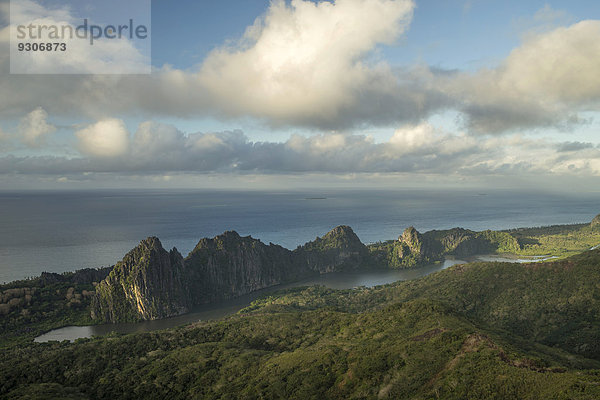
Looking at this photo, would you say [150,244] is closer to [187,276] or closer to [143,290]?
[143,290]

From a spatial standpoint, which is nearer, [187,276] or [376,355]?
[376,355]

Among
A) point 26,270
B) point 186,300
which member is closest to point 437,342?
point 186,300

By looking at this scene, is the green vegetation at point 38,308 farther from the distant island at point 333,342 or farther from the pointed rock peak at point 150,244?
the pointed rock peak at point 150,244

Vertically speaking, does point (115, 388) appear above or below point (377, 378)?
below

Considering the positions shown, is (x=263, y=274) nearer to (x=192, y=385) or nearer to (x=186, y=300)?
(x=186, y=300)

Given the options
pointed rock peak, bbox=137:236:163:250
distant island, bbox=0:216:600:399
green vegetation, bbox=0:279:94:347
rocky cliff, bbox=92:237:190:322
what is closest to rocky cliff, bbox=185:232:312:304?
rocky cliff, bbox=92:237:190:322

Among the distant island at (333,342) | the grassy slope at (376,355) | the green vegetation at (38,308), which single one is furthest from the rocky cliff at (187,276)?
the grassy slope at (376,355)

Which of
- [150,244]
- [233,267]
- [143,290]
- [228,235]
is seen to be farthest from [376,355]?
[228,235]
